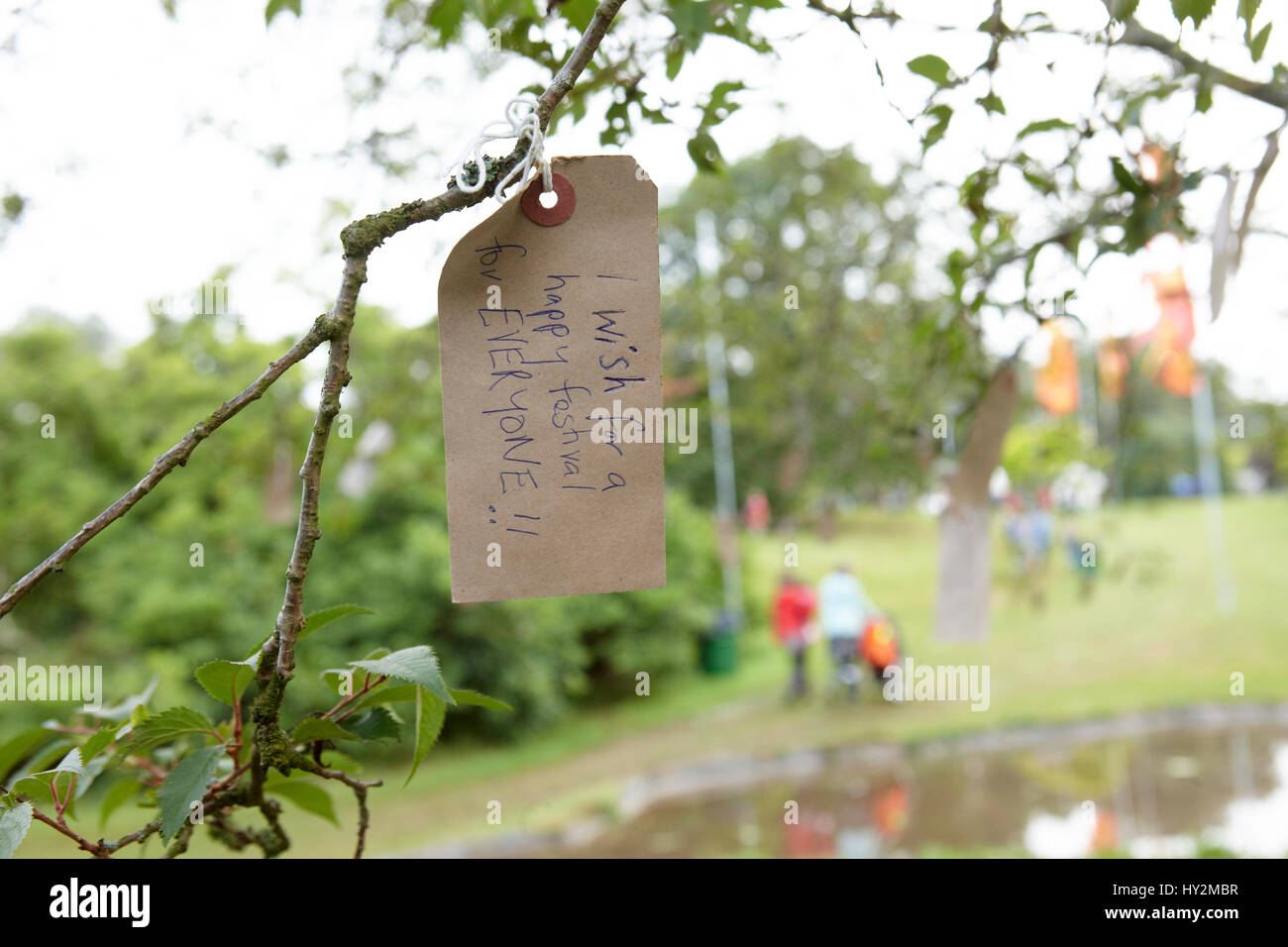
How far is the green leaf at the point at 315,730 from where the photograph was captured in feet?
2.45

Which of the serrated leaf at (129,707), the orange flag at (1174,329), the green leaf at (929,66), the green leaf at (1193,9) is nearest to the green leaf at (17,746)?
the serrated leaf at (129,707)

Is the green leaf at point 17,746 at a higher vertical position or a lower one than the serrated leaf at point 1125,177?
lower

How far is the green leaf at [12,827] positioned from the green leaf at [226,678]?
0.13 m

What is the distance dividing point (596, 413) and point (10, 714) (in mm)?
5988

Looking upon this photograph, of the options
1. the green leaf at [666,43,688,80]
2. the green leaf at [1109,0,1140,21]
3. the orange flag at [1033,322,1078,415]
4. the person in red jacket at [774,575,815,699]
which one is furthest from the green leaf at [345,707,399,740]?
the person in red jacket at [774,575,815,699]

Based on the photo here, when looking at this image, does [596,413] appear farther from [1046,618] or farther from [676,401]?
[1046,618]

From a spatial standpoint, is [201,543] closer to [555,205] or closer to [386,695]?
[386,695]

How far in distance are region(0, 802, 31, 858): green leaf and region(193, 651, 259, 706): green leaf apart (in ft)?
0.43

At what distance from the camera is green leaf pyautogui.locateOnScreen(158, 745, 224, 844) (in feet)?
2.23

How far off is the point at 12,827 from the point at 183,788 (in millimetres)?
104

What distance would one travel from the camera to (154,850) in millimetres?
3811

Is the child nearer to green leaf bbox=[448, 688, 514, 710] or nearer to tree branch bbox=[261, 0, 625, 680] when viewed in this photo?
green leaf bbox=[448, 688, 514, 710]

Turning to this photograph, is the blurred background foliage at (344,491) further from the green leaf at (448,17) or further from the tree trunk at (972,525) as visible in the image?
the green leaf at (448,17)
